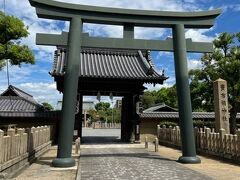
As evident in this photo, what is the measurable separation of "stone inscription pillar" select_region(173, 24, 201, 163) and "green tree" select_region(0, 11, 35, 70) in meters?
10.9

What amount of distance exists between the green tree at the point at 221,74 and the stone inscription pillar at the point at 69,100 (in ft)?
64.2

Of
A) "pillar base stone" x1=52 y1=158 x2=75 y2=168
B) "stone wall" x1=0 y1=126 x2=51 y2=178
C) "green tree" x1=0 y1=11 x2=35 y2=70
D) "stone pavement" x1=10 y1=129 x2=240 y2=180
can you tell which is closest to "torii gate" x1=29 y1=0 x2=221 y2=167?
→ "pillar base stone" x1=52 y1=158 x2=75 y2=168

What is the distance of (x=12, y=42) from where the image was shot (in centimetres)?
2050

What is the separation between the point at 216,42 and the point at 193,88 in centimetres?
543

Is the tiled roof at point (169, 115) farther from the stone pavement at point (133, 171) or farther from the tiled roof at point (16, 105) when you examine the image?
the stone pavement at point (133, 171)

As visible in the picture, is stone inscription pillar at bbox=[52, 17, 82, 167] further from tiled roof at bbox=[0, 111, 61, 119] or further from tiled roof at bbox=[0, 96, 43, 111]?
tiled roof at bbox=[0, 96, 43, 111]

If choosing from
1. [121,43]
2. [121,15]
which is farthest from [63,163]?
[121,15]

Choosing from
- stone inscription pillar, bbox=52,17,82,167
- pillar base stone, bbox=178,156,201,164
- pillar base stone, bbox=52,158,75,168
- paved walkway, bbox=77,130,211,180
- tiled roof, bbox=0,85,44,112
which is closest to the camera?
paved walkway, bbox=77,130,211,180

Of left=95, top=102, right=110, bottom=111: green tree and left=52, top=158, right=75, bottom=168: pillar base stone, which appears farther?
left=95, top=102, right=110, bottom=111: green tree

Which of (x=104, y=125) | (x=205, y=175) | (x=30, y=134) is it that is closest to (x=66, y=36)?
(x=30, y=134)

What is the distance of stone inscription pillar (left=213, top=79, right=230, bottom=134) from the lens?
17.4 m

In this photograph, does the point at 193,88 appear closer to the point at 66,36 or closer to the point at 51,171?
the point at 66,36

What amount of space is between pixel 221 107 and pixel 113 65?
35.7 feet

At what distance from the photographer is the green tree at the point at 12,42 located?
1964cm
